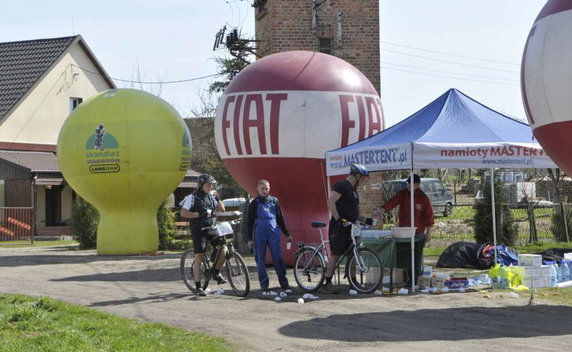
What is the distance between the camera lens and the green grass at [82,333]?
999 cm

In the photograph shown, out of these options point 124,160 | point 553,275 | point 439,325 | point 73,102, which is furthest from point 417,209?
point 73,102

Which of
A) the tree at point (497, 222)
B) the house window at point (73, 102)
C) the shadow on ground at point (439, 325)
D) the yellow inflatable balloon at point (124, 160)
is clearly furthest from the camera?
the house window at point (73, 102)

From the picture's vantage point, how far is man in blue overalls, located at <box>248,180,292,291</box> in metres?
15.0

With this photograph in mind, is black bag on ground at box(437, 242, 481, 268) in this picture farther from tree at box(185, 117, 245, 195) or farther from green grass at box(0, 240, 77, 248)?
tree at box(185, 117, 245, 195)

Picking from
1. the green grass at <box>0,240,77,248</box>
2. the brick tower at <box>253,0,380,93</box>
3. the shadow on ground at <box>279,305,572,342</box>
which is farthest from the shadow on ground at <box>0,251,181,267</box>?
the shadow on ground at <box>279,305,572,342</box>

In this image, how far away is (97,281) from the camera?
57.7 feet

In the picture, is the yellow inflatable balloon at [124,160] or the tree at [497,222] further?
the tree at [497,222]

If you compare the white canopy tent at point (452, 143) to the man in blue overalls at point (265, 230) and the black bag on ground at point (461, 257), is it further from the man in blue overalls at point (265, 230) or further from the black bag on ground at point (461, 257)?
the black bag on ground at point (461, 257)

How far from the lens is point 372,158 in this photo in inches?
612

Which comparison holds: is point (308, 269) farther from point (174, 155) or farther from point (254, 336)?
point (174, 155)

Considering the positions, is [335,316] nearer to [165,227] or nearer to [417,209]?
[417,209]

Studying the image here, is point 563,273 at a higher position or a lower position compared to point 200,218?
lower

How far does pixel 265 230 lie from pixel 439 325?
4171mm

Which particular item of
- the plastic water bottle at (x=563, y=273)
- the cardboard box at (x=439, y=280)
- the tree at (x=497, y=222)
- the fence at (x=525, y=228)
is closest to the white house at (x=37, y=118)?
the fence at (x=525, y=228)
